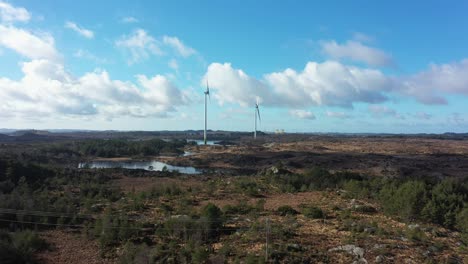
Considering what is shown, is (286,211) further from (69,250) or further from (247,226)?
(69,250)

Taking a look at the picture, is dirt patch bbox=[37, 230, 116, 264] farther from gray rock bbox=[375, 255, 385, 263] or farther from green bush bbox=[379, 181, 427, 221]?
green bush bbox=[379, 181, 427, 221]

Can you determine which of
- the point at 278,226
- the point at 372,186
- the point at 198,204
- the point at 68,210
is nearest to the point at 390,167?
the point at 372,186

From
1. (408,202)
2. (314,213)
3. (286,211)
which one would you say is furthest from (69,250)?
(408,202)

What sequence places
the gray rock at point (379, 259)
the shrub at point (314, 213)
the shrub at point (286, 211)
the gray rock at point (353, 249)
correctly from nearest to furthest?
the gray rock at point (379, 259)
the gray rock at point (353, 249)
the shrub at point (314, 213)
the shrub at point (286, 211)

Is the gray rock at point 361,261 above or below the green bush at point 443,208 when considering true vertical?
below

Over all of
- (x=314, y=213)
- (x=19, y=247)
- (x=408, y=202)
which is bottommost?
(x=19, y=247)

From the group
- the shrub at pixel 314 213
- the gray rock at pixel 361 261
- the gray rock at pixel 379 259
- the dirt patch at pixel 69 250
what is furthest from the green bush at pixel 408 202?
the dirt patch at pixel 69 250

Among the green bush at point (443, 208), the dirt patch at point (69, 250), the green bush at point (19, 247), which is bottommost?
the dirt patch at point (69, 250)

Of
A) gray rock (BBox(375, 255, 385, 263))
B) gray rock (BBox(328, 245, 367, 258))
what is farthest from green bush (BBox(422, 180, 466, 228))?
gray rock (BBox(375, 255, 385, 263))

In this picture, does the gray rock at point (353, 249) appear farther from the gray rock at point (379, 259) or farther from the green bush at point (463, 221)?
the green bush at point (463, 221)

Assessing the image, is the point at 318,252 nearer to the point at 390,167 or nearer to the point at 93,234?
the point at 93,234

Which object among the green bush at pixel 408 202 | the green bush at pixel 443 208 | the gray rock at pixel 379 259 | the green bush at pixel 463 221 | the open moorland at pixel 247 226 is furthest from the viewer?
the green bush at pixel 408 202
